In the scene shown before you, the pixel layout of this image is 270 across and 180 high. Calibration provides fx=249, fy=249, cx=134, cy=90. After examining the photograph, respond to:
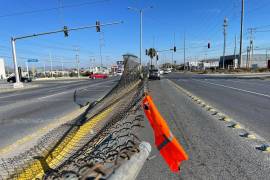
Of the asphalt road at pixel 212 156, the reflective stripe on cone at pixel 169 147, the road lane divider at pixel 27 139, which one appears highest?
the reflective stripe on cone at pixel 169 147

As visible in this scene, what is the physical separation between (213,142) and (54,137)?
374cm

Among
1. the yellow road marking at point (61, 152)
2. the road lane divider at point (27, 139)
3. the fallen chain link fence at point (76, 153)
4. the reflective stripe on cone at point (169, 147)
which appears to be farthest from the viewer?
the road lane divider at point (27, 139)

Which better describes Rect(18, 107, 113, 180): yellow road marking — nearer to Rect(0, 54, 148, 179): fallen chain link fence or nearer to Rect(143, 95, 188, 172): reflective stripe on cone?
Rect(0, 54, 148, 179): fallen chain link fence

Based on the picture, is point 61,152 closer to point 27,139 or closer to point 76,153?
point 76,153

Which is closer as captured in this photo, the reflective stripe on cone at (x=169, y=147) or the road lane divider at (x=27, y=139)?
the reflective stripe on cone at (x=169, y=147)

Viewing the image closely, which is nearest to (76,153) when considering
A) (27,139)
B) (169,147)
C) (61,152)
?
(61,152)

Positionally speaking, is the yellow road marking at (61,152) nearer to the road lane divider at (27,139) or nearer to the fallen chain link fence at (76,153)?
the fallen chain link fence at (76,153)

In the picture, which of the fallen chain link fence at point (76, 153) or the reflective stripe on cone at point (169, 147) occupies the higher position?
the reflective stripe on cone at point (169, 147)

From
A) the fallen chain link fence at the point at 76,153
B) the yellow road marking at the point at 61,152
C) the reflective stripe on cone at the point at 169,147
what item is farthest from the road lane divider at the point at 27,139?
the reflective stripe on cone at the point at 169,147

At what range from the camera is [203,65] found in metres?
128

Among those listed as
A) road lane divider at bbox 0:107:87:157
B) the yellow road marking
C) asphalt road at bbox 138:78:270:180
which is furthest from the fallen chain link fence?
asphalt road at bbox 138:78:270:180

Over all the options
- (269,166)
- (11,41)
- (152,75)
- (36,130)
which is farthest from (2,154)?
(152,75)

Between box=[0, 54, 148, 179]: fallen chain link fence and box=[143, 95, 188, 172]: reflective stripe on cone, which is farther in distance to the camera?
box=[0, 54, 148, 179]: fallen chain link fence

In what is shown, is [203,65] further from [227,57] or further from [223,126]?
[223,126]
